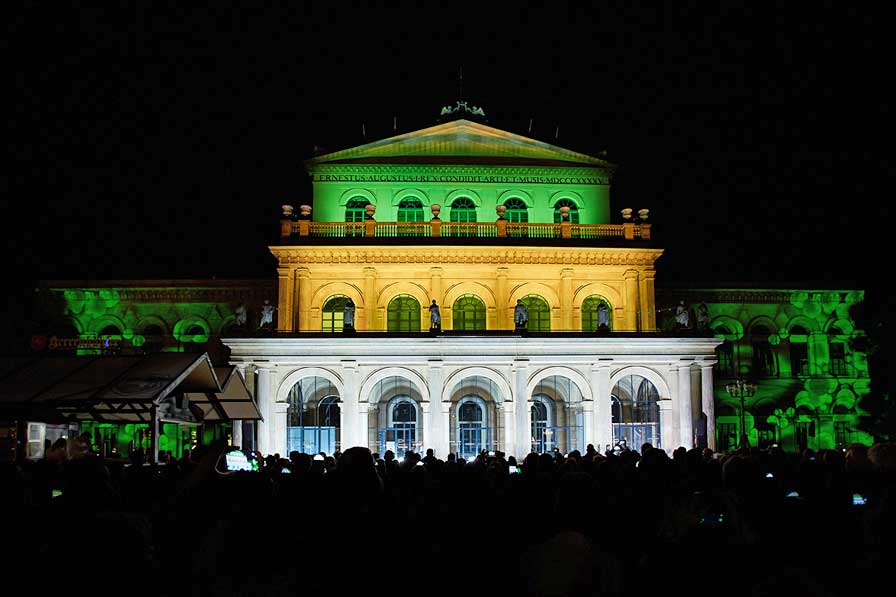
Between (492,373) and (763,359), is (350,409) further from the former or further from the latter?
(763,359)

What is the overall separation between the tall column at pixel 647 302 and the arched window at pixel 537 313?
4252 millimetres

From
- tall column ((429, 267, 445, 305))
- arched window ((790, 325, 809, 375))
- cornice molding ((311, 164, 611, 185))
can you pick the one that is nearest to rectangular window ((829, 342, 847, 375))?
arched window ((790, 325, 809, 375))

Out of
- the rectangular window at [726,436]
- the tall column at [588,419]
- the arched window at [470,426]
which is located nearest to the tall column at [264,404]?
the arched window at [470,426]

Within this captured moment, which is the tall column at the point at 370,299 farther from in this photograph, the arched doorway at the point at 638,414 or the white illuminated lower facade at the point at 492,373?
the arched doorway at the point at 638,414

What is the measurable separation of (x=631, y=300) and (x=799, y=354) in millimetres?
10727

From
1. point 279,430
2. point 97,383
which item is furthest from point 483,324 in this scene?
point 97,383

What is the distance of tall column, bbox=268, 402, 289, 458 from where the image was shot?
33.8 metres

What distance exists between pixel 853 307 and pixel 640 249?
13.2 meters

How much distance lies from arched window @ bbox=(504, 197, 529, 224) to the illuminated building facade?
67 millimetres

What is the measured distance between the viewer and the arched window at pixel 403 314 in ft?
129

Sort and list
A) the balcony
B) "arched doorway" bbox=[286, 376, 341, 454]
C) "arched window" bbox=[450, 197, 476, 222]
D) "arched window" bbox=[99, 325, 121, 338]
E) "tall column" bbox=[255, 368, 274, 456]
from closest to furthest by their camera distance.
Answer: "tall column" bbox=[255, 368, 274, 456], "arched doorway" bbox=[286, 376, 341, 454], the balcony, "arched window" bbox=[450, 197, 476, 222], "arched window" bbox=[99, 325, 121, 338]

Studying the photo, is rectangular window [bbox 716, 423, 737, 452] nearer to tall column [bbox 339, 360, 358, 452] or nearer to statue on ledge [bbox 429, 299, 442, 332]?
statue on ledge [bbox 429, 299, 442, 332]

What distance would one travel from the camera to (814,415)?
43.5 m

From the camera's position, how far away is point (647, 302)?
3941 cm
